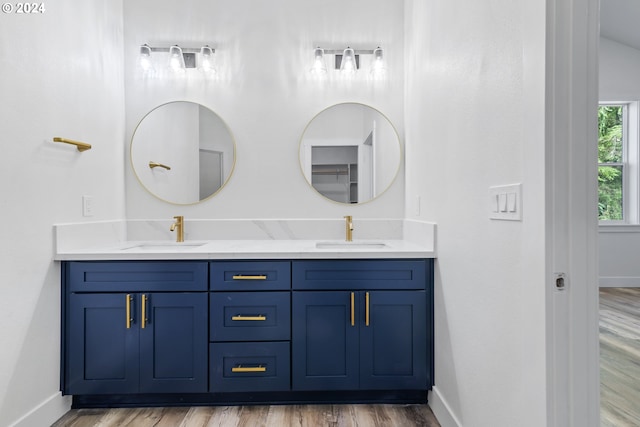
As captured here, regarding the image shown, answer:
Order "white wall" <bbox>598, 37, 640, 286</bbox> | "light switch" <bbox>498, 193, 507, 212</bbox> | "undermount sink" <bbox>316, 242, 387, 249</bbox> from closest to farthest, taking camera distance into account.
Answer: "light switch" <bbox>498, 193, 507, 212</bbox> → "undermount sink" <bbox>316, 242, 387, 249</bbox> → "white wall" <bbox>598, 37, 640, 286</bbox>

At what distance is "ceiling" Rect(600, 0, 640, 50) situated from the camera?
12.3 feet

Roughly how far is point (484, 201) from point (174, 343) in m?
1.66

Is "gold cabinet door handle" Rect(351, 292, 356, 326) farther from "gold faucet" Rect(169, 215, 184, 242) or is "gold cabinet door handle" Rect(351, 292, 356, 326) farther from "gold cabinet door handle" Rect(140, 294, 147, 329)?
"gold faucet" Rect(169, 215, 184, 242)

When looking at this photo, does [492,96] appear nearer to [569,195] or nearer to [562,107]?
[562,107]

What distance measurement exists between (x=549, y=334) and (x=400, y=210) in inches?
65.5

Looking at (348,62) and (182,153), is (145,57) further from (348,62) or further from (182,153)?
(348,62)

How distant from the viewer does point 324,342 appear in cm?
202

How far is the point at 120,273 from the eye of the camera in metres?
1.98

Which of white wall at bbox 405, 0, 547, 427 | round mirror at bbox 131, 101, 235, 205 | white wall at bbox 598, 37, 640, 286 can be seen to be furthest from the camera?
white wall at bbox 598, 37, 640, 286

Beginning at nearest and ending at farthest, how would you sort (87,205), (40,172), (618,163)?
(40,172), (87,205), (618,163)

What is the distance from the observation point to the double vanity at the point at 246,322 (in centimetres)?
197

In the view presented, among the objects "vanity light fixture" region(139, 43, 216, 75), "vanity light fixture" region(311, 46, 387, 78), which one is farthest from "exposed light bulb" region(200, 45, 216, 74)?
"vanity light fixture" region(311, 46, 387, 78)

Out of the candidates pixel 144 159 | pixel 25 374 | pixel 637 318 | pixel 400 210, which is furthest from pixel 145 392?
pixel 637 318

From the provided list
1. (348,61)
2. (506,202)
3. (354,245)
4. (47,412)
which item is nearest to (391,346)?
(354,245)
